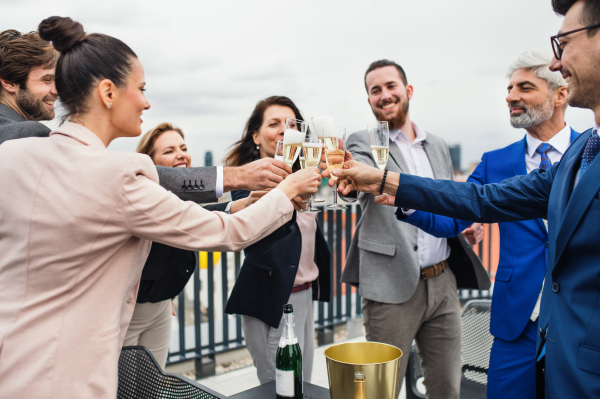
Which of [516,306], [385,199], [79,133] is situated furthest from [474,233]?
Result: [79,133]

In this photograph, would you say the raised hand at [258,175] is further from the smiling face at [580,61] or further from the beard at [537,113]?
the beard at [537,113]

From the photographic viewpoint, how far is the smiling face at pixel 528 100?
2.33 metres

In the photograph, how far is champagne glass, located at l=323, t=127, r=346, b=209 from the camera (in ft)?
6.01

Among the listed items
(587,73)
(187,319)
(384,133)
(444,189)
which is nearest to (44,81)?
(384,133)

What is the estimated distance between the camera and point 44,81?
1.89 metres

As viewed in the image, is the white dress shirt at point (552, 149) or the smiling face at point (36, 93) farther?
the white dress shirt at point (552, 149)

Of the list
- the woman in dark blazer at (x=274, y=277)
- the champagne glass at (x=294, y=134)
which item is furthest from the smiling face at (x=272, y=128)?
the champagne glass at (x=294, y=134)

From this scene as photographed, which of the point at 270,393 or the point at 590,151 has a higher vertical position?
the point at 590,151

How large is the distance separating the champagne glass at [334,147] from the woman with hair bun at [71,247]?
2.44 ft

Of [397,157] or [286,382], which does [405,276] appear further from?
[286,382]

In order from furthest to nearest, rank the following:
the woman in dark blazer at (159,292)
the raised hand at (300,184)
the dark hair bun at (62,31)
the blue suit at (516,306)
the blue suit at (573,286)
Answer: the woman in dark blazer at (159,292) < the blue suit at (516,306) < the raised hand at (300,184) < the dark hair bun at (62,31) < the blue suit at (573,286)

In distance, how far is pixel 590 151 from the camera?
1434 millimetres

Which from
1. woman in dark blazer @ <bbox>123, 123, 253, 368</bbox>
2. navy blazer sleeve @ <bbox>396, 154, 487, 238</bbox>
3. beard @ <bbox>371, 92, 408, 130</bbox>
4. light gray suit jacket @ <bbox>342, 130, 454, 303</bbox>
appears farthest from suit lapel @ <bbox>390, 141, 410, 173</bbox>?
woman in dark blazer @ <bbox>123, 123, 253, 368</bbox>

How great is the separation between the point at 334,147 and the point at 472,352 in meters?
1.67
